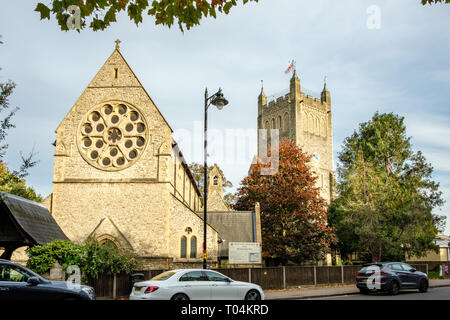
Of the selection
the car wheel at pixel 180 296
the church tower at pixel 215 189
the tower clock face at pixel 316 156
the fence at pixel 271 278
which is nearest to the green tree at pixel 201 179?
the church tower at pixel 215 189

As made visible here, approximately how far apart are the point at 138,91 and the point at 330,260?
3648 cm

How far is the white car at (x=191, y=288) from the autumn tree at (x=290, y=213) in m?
24.0

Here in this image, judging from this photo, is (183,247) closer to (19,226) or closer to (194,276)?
(19,226)

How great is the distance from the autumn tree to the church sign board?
1446 centimetres

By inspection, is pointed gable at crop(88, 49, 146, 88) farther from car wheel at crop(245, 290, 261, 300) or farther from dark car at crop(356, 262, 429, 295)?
dark car at crop(356, 262, 429, 295)

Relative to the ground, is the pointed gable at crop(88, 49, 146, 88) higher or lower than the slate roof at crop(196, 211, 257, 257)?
higher

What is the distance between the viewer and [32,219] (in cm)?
1742

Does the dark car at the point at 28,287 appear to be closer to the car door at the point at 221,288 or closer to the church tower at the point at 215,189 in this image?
the car door at the point at 221,288

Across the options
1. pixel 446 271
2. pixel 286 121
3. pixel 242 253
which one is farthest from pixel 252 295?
pixel 286 121

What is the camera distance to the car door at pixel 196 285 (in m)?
12.0

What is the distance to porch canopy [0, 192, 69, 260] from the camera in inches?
625

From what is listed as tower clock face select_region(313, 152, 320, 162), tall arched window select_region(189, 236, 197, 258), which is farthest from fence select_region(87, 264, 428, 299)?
tower clock face select_region(313, 152, 320, 162)

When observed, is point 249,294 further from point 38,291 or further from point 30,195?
point 30,195

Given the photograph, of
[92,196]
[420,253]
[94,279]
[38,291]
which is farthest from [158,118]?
[420,253]
